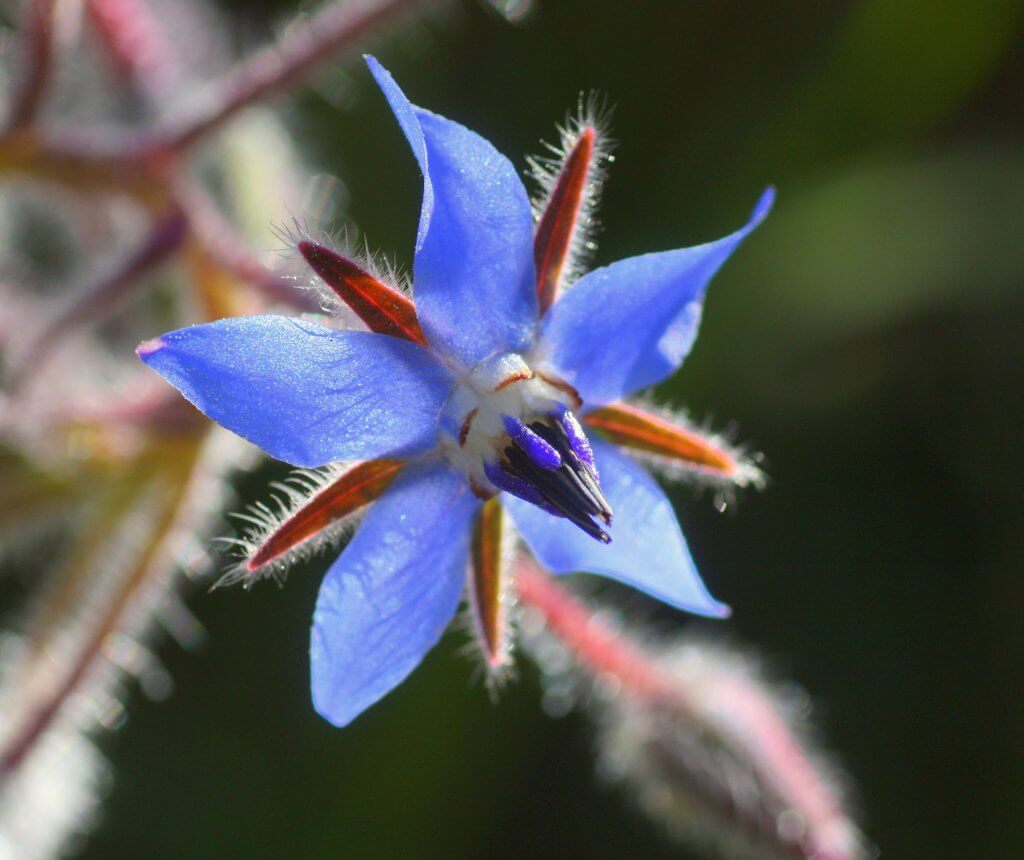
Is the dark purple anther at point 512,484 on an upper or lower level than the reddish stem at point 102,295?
lower

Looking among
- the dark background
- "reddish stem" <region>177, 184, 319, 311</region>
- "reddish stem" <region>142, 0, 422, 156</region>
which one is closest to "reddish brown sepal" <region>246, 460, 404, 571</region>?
"reddish stem" <region>177, 184, 319, 311</region>

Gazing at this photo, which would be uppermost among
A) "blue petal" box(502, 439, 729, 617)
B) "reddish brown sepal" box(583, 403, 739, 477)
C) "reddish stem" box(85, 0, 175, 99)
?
"reddish stem" box(85, 0, 175, 99)

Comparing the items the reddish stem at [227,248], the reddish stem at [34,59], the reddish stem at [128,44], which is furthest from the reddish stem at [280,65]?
the reddish stem at [128,44]

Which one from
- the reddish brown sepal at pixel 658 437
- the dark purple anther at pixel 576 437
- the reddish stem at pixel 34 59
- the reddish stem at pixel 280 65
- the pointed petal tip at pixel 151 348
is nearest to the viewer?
the pointed petal tip at pixel 151 348

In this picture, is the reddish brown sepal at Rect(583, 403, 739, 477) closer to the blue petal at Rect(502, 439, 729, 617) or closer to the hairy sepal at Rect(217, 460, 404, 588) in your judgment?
the blue petal at Rect(502, 439, 729, 617)

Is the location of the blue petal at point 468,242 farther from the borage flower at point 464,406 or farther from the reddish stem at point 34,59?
the reddish stem at point 34,59
